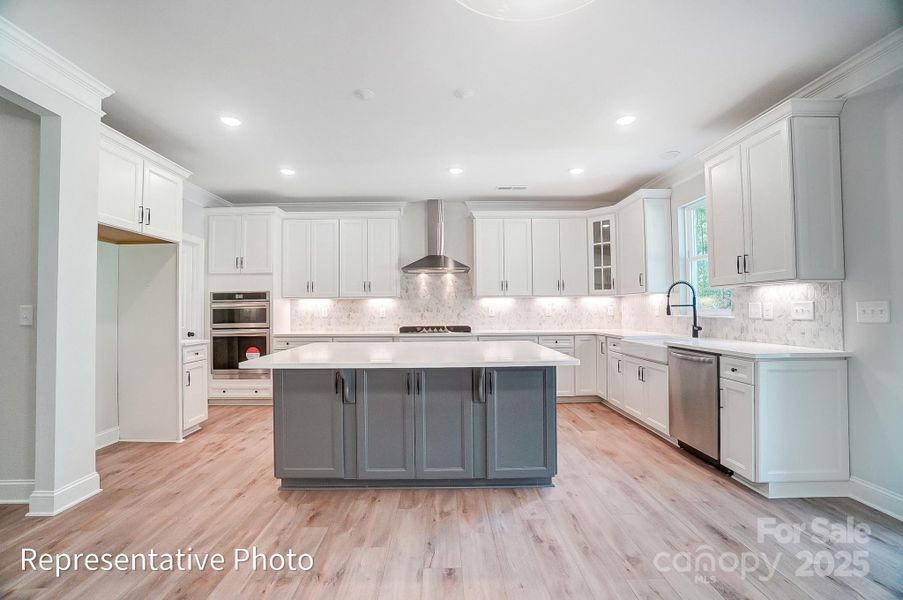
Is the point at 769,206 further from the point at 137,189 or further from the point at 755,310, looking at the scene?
the point at 137,189

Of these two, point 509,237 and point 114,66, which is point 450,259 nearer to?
point 509,237

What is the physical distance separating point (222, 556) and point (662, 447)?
3.40 meters

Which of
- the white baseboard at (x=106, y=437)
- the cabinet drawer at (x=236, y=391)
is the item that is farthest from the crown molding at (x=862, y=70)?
the white baseboard at (x=106, y=437)

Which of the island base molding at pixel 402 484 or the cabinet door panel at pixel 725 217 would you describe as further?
the cabinet door panel at pixel 725 217

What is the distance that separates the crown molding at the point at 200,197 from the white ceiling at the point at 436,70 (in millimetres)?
884

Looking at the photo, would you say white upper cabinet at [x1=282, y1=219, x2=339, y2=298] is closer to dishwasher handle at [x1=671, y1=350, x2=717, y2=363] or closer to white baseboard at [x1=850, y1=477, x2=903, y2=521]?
dishwasher handle at [x1=671, y1=350, x2=717, y2=363]

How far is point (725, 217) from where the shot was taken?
10.6 ft

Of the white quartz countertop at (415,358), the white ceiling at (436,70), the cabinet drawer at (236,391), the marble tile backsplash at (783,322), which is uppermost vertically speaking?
the white ceiling at (436,70)

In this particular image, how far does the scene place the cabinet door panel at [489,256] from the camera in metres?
5.50

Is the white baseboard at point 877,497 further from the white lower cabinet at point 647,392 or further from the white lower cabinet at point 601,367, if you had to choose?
the white lower cabinet at point 601,367

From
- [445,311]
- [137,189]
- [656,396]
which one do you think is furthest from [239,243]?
[656,396]

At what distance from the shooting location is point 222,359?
201 inches

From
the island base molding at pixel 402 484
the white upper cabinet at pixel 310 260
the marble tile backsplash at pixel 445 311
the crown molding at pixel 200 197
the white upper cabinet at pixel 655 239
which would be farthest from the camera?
the marble tile backsplash at pixel 445 311

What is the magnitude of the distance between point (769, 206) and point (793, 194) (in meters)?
0.17
